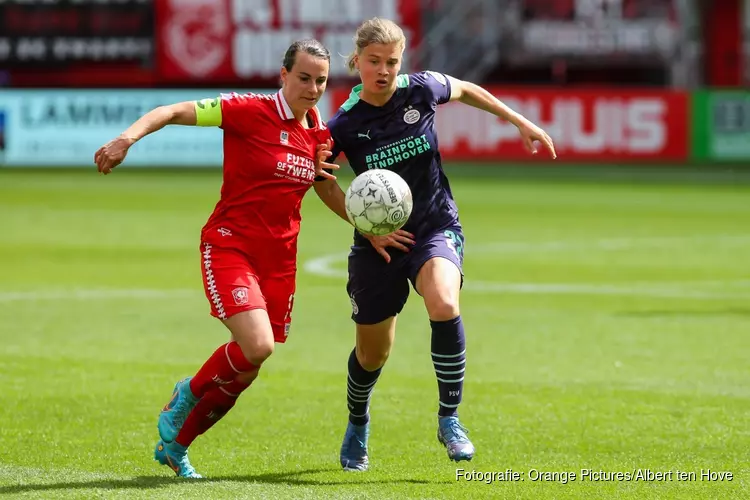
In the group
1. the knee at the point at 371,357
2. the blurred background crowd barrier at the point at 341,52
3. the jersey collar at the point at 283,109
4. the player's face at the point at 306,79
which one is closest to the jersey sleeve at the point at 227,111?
the jersey collar at the point at 283,109

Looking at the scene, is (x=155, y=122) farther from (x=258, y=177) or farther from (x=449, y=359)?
(x=449, y=359)

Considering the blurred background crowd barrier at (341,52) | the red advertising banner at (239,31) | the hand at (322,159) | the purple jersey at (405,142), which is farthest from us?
the red advertising banner at (239,31)

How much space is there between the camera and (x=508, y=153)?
3338 centimetres

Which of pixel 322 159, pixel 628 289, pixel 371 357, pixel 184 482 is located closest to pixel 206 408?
pixel 184 482

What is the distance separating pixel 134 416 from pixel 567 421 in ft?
8.44

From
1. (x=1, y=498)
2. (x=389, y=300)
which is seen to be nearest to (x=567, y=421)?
(x=389, y=300)

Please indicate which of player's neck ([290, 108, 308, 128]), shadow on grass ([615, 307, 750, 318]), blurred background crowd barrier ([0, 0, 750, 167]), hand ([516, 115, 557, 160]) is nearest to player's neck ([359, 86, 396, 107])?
player's neck ([290, 108, 308, 128])

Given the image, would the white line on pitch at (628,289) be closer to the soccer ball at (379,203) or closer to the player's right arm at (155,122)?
the soccer ball at (379,203)

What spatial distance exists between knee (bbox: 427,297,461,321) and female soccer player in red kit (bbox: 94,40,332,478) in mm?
758

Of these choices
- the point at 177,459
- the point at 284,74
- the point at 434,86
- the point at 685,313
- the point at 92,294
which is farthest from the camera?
the point at 92,294

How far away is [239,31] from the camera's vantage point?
1443 inches

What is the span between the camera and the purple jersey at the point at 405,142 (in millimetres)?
7207

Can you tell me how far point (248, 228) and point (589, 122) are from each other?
26889mm

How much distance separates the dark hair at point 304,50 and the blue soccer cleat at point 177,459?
6.43 ft
